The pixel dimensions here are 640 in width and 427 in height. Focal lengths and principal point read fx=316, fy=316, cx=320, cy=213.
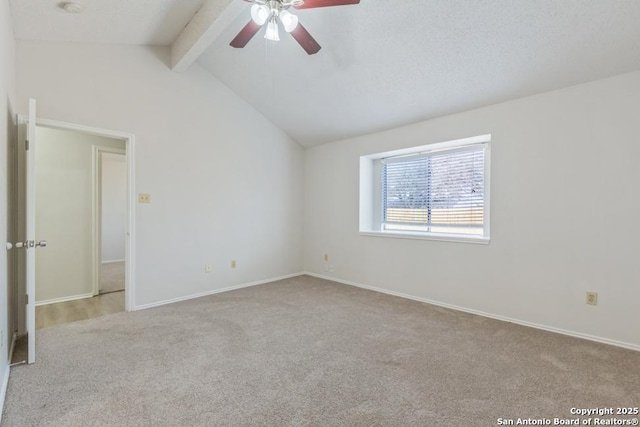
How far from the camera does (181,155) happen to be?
12.8 feet

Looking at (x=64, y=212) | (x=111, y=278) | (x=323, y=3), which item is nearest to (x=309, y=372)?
(x=323, y=3)

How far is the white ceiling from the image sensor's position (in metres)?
2.35

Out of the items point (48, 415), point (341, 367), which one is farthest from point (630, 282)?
point (48, 415)

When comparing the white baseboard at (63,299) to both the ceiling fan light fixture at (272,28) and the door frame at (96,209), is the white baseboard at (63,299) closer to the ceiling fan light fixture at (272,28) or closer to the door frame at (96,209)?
the door frame at (96,209)

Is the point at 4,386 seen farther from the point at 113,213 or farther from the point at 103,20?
the point at 113,213

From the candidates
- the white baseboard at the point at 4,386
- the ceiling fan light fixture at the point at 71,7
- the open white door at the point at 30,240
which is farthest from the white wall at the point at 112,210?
the white baseboard at the point at 4,386

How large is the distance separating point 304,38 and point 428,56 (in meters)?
1.29

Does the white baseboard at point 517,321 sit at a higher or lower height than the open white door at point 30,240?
lower

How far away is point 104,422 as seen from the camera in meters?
1.67

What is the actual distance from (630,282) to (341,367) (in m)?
2.45

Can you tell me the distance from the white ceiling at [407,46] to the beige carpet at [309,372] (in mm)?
2314

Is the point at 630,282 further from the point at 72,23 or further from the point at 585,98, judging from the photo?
the point at 72,23

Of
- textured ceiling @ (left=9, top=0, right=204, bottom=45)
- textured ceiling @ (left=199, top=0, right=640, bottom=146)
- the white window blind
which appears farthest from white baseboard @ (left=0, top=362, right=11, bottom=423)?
the white window blind

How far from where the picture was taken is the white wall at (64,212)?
3811mm
